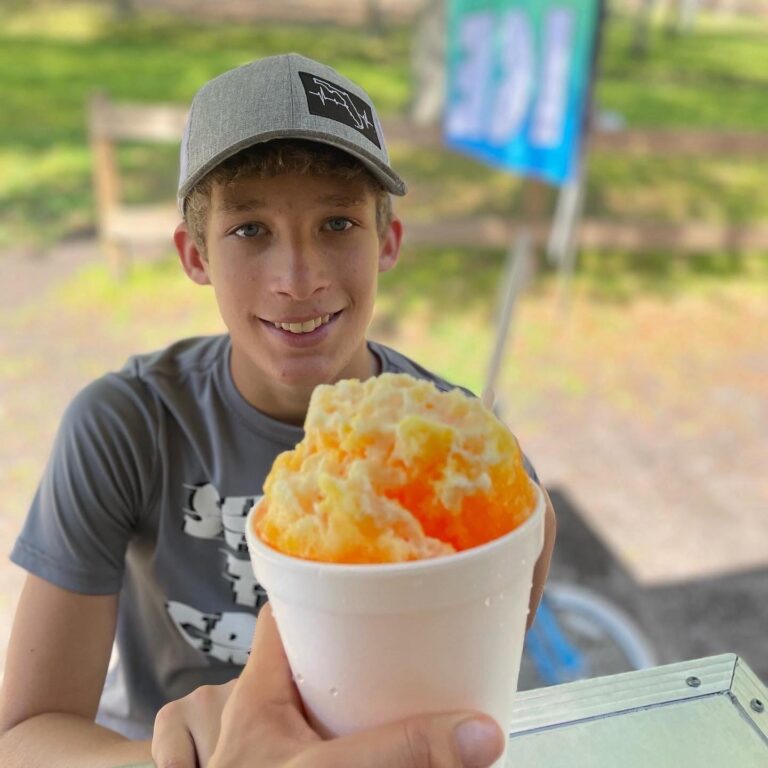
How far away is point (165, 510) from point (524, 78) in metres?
3.39

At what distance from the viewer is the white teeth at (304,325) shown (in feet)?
3.47

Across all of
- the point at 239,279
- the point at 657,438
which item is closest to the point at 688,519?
the point at 657,438

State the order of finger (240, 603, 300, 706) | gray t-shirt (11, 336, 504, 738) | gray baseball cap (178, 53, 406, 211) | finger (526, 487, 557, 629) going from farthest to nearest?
gray t-shirt (11, 336, 504, 738)
gray baseball cap (178, 53, 406, 211)
finger (526, 487, 557, 629)
finger (240, 603, 300, 706)

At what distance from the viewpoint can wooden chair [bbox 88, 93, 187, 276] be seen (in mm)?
4914

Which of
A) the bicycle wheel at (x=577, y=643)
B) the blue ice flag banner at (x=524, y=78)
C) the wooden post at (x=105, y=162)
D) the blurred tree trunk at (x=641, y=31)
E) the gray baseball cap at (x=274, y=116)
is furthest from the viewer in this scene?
the blurred tree trunk at (x=641, y=31)

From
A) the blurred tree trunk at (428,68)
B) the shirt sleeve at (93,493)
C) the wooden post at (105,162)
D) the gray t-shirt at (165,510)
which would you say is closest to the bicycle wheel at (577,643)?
the gray t-shirt at (165,510)

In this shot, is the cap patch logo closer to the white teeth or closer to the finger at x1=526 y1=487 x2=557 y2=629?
the white teeth

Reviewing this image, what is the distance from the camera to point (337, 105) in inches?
41.5

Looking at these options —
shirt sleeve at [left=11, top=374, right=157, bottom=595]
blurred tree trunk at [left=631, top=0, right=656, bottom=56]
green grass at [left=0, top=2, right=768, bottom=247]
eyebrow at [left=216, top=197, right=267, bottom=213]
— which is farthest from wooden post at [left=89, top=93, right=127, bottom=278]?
blurred tree trunk at [left=631, top=0, right=656, bottom=56]

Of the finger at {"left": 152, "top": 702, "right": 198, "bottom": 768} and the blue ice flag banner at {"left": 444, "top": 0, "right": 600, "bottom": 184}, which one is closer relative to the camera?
the finger at {"left": 152, "top": 702, "right": 198, "bottom": 768}

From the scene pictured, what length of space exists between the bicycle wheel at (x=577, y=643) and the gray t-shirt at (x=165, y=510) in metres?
1.13

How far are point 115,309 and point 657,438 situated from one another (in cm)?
322

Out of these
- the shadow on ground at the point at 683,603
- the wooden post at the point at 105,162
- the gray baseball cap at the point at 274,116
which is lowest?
the shadow on ground at the point at 683,603

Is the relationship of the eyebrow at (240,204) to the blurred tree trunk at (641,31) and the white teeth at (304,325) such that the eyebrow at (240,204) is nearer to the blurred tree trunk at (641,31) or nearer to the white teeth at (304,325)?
the white teeth at (304,325)
